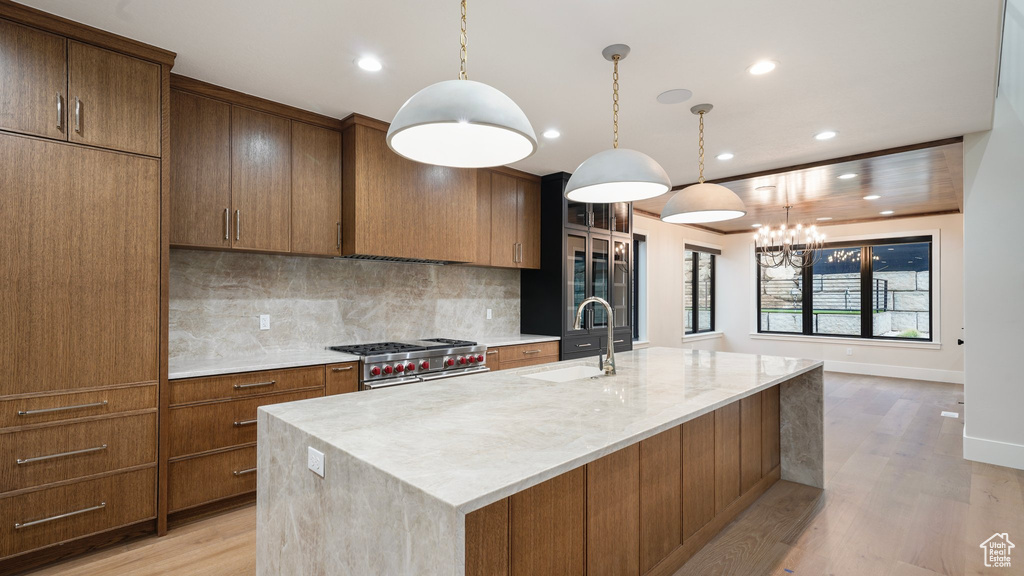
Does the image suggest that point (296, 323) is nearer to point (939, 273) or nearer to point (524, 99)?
point (524, 99)

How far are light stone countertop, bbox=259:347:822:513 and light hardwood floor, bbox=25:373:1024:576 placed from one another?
81 cm

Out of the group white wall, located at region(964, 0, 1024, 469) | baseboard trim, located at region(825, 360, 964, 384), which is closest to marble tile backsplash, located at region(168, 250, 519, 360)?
white wall, located at region(964, 0, 1024, 469)

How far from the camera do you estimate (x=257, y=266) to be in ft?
10.9

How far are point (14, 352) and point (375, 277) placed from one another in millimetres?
2139

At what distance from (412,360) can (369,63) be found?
189 centimetres

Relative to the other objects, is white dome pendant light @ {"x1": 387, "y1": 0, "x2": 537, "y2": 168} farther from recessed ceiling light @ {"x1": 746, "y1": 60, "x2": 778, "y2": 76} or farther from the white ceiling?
recessed ceiling light @ {"x1": 746, "y1": 60, "x2": 778, "y2": 76}

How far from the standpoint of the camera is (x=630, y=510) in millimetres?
1830

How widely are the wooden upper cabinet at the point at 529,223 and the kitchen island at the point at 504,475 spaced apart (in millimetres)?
2234

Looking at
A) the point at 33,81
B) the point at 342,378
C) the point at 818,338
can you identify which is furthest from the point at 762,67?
the point at 818,338

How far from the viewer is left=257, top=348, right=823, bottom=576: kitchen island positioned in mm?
1107

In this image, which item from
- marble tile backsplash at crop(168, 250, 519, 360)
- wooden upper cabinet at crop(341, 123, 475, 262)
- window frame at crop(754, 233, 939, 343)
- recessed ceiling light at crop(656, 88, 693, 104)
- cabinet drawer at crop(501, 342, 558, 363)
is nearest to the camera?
recessed ceiling light at crop(656, 88, 693, 104)

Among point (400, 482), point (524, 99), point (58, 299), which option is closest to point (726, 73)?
point (524, 99)

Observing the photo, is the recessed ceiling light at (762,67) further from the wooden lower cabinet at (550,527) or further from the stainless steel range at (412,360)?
the stainless steel range at (412,360)

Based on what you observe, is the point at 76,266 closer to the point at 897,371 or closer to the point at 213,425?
the point at 213,425
